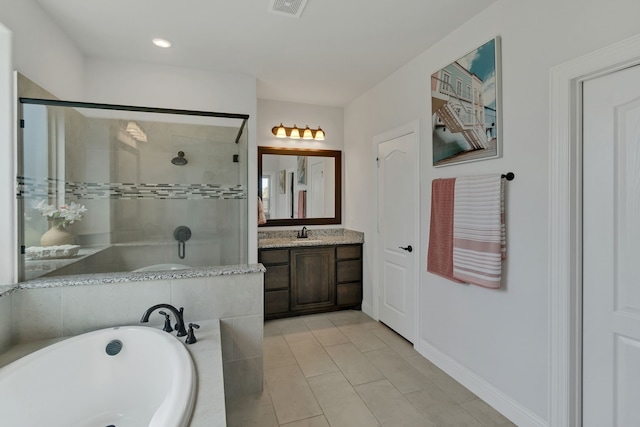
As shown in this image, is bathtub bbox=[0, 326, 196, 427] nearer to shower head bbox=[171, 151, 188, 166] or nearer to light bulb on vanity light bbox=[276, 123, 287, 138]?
shower head bbox=[171, 151, 188, 166]

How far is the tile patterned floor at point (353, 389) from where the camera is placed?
2.01 metres

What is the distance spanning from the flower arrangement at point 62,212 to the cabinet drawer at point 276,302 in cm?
200

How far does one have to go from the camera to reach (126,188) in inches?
91.2

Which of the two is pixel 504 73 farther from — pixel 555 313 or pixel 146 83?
pixel 146 83

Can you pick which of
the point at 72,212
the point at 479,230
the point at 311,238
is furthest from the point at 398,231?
the point at 72,212

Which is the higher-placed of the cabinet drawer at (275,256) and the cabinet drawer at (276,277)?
the cabinet drawer at (275,256)

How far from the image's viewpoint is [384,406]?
214 cm

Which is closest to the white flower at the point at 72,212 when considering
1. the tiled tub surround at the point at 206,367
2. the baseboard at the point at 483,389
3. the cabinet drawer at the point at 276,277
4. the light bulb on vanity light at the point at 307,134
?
the tiled tub surround at the point at 206,367

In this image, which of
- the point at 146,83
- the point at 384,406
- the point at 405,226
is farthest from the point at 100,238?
the point at 405,226

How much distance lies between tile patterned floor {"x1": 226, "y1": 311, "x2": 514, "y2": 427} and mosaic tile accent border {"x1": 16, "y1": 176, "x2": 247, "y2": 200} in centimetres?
148

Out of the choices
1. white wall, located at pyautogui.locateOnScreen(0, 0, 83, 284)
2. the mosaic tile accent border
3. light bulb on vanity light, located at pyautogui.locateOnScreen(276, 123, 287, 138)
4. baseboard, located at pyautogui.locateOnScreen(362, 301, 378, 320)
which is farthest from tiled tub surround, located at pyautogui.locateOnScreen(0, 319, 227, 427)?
light bulb on vanity light, located at pyautogui.locateOnScreen(276, 123, 287, 138)

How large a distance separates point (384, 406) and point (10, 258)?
2535 millimetres

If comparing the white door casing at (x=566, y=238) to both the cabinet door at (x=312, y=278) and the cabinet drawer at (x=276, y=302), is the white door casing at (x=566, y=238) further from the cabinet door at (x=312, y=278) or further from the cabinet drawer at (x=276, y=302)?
the cabinet drawer at (x=276, y=302)

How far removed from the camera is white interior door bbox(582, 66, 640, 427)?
1469 millimetres
